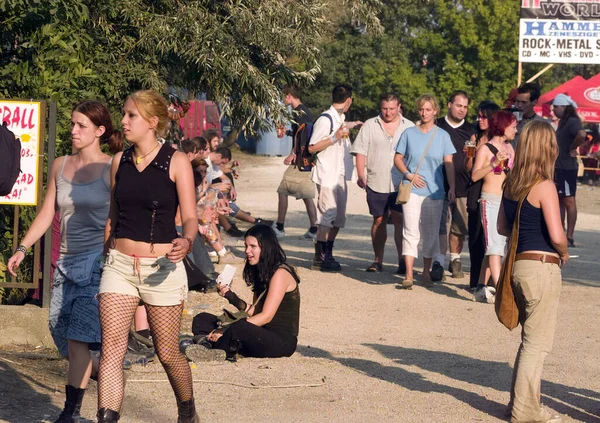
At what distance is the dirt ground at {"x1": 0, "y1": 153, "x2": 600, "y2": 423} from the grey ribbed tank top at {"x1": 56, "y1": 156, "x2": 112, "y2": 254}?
3.26ft

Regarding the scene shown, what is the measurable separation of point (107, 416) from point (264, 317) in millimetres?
2569

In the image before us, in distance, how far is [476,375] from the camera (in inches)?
285

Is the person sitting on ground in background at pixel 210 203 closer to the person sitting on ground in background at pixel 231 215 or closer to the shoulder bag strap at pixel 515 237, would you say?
the person sitting on ground in background at pixel 231 215

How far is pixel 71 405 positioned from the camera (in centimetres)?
543

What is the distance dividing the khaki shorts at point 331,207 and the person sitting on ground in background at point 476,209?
5.88 feet

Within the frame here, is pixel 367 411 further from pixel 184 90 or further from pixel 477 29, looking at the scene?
pixel 477 29

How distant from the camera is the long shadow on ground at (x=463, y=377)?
6.40 metres

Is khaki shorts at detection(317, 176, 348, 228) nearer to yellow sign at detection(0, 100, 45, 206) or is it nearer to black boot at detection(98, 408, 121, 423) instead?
yellow sign at detection(0, 100, 45, 206)

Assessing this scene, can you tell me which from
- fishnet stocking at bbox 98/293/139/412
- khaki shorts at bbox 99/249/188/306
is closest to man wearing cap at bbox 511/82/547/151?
khaki shorts at bbox 99/249/188/306

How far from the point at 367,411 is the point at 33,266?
116 inches

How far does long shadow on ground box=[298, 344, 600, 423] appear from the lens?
6.40 meters

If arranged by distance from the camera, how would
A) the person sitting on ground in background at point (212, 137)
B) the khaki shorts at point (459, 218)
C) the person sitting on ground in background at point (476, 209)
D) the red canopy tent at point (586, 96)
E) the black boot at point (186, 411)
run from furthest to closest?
the red canopy tent at point (586, 96) < the person sitting on ground in background at point (212, 137) < the khaki shorts at point (459, 218) < the person sitting on ground in background at point (476, 209) < the black boot at point (186, 411)

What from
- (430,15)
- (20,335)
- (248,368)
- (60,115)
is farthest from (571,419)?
(430,15)

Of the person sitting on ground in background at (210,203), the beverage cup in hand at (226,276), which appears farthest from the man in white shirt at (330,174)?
the beverage cup in hand at (226,276)
